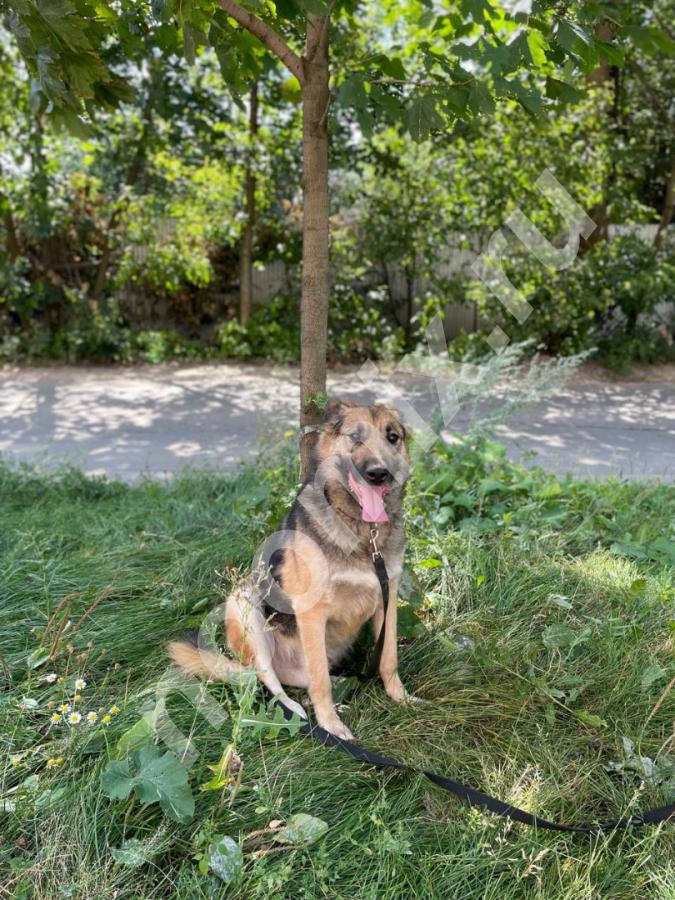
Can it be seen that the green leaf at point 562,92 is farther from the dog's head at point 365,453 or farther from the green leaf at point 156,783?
the green leaf at point 156,783

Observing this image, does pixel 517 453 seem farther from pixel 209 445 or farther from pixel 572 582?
pixel 572 582

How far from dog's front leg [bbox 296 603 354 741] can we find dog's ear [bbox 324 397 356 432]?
2.14 ft

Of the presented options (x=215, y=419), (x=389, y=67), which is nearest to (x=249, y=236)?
(x=215, y=419)

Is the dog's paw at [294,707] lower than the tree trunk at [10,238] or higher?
lower

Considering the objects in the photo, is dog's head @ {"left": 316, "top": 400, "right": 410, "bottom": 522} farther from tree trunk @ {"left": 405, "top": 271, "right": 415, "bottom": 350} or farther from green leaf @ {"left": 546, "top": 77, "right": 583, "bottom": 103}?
tree trunk @ {"left": 405, "top": 271, "right": 415, "bottom": 350}

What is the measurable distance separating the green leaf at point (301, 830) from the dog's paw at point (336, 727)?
1.56ft

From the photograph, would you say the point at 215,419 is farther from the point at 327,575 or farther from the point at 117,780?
the point at 117,780

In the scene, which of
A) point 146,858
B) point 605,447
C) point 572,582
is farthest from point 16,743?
point 605,447

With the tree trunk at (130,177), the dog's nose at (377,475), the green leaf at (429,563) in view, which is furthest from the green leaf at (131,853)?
the tree trunk at (130,177)

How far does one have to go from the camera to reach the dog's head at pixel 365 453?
2549 mm

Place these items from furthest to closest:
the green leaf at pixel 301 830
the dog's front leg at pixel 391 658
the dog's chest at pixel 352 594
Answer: the dog's front leg at pixel 391 658 → the dog's chest at pixel 352 594 → the green leaf at pixel 301 830

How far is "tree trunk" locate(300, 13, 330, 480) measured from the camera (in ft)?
10.8

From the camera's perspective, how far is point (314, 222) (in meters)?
3.39

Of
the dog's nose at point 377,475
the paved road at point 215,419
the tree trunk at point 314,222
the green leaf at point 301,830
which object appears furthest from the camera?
the paved road at point 215,419
